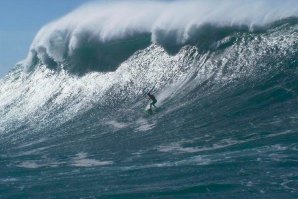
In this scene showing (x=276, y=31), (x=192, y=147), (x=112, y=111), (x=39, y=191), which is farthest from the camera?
(x=276, y=31)

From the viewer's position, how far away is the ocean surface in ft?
57.6

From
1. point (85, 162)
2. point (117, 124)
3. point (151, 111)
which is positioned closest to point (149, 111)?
point (151, 111)

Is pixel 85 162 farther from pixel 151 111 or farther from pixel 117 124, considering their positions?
pixel 151 111

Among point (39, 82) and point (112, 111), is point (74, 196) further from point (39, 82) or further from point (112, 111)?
point (39, 82)

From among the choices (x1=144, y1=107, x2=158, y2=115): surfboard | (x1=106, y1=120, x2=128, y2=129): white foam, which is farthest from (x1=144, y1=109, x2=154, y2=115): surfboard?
(x1=106, y1=120, x2=128, y2=129): white foam

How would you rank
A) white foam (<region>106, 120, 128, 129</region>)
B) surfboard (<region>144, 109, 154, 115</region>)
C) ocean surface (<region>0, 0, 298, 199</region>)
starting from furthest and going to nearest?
surfboard (<region>144, 109, 154, 115</region>) < white foam (<region>106, 120, 128, 129</region>) < ocean surface (<region>0, 0, 298, 199</region>)

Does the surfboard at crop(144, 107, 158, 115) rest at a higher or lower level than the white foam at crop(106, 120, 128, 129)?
higher

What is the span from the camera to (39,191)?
725 inches

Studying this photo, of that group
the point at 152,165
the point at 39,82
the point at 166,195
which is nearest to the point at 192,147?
the point at 152,165

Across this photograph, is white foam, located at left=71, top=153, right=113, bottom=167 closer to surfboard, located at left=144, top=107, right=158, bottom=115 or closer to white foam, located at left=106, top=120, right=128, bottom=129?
white foam, located at left=106, top=120, right=128, bottom=129

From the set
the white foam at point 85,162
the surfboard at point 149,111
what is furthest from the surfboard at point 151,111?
the white foam at point 85,162

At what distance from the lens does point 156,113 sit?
26781 millimetres

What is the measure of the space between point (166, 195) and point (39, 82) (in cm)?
2309

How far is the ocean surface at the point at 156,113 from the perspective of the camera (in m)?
17.5
